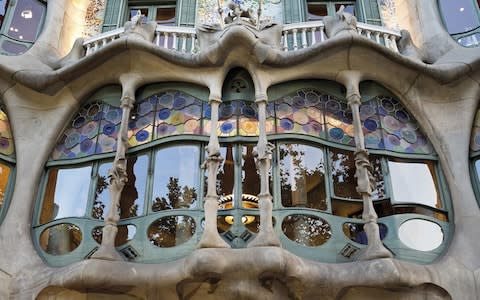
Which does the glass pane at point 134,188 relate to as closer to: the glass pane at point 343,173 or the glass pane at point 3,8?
the glass pane at point 343,173

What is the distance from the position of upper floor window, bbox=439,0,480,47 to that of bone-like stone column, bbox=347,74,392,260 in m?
2.78

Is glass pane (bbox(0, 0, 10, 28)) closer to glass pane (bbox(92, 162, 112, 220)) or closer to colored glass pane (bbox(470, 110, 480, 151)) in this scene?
glass pane (bbox(92, 162, 112, 220))

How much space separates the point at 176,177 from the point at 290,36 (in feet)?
11.9

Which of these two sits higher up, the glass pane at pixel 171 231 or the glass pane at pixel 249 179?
the glass pane at pixel 249 179

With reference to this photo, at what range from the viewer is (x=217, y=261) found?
7.24 m

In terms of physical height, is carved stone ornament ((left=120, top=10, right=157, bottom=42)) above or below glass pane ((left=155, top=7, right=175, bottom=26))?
below

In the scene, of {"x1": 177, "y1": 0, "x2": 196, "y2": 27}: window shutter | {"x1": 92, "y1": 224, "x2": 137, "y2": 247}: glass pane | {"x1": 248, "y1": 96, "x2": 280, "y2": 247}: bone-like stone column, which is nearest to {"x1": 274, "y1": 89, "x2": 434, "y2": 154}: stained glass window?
{"x1": 248, "y1": 96, "x2": 280, "y2": 247}: bone-like stone column

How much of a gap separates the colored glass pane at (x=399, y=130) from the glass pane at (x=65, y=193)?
5.21 m

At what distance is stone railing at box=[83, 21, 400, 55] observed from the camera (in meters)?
10.2

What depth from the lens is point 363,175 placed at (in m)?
8.49

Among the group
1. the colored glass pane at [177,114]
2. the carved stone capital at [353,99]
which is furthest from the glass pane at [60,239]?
the carved stone capital at [353,99]

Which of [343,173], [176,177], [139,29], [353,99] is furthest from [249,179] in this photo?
[139,29]

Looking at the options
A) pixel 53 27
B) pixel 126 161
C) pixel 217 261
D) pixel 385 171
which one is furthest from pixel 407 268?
pixel 53 27

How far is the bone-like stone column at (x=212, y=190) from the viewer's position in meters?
7.56
